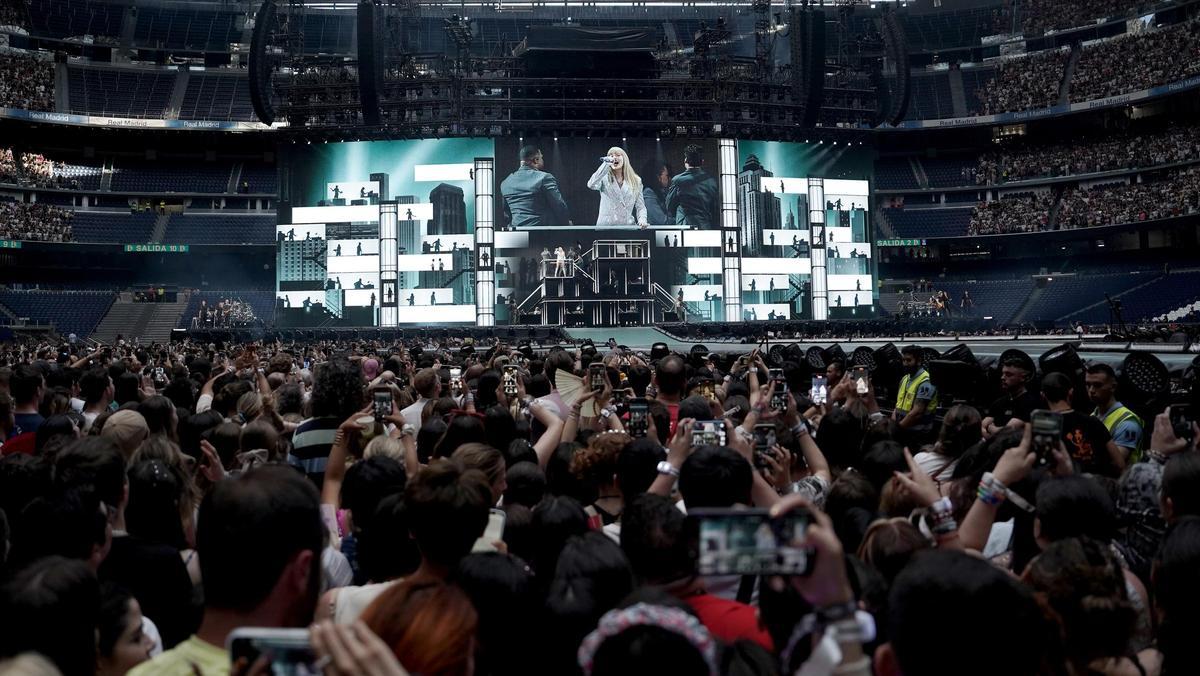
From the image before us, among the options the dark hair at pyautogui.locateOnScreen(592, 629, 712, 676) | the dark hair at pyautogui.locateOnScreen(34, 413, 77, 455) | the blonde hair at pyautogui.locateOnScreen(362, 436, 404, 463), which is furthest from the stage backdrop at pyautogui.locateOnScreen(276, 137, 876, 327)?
the dark hair at pyautogui.locateOnScreen(592, 629, 712, 676)

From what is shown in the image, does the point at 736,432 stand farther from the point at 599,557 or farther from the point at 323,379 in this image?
the point at 323,379

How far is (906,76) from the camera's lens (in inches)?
1686

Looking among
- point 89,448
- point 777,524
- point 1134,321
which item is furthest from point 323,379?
point 1134,321

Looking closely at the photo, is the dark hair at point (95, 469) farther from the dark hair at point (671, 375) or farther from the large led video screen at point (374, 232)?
the large led video screen at point (374, 232)

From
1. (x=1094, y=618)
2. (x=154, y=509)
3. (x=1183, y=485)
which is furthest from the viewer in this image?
(x=154, y=509)

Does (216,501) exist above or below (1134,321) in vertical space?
below

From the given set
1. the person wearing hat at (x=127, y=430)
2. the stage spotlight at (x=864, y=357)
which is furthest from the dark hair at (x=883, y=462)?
the stage spotlight at (x=864, y=357)

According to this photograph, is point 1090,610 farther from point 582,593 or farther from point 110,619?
point 110,619

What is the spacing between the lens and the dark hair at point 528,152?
147 feet

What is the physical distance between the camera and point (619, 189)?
4522 centimetres

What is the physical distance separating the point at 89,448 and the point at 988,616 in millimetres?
4062

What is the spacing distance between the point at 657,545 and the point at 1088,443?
4816 mm

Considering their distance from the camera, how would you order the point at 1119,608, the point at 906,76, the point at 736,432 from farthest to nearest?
the point at 906,76, the point at 736,432, the point at 1119,608

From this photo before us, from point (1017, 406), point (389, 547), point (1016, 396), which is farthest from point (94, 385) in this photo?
point (1016, 396)
